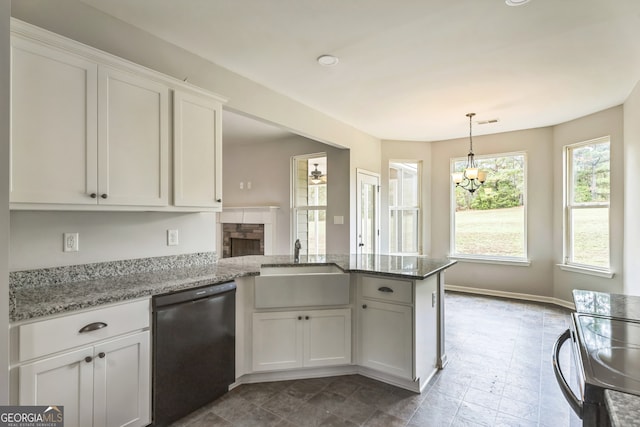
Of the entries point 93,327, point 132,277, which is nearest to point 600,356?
point 93,327

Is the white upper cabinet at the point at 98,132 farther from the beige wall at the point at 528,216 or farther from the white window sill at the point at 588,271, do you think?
the white window sill at the point at 588,271

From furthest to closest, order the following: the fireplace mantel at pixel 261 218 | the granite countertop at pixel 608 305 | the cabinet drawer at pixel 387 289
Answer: the fireplace mantel at pixel 261 218 < the cabinet drawer at pixel 387 289 < the granite countertop at pixel 608 305

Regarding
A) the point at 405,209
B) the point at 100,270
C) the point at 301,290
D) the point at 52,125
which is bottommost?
the point at 301,290

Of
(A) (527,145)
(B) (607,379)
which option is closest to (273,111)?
(B) (607,379)

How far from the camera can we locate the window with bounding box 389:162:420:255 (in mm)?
5766

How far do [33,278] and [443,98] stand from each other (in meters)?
3.87

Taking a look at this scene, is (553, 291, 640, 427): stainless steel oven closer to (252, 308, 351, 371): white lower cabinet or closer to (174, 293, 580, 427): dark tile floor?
(174, 293, 580, 427): dark tile floor

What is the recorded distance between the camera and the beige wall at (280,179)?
480 centimetres

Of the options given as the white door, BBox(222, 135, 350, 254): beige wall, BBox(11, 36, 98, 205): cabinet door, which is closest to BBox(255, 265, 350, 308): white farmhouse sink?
BBox(11, 36, 98, 205): cabinet door

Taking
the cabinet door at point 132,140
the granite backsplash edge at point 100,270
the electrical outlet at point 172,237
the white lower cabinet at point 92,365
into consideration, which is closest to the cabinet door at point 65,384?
the white lower cabinet at point 92,365

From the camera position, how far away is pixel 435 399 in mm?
2279

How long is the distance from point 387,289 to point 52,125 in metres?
2.32

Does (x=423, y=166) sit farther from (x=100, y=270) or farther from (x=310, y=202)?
(x=100, y=270)

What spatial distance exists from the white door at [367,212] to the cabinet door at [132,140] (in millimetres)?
3185
